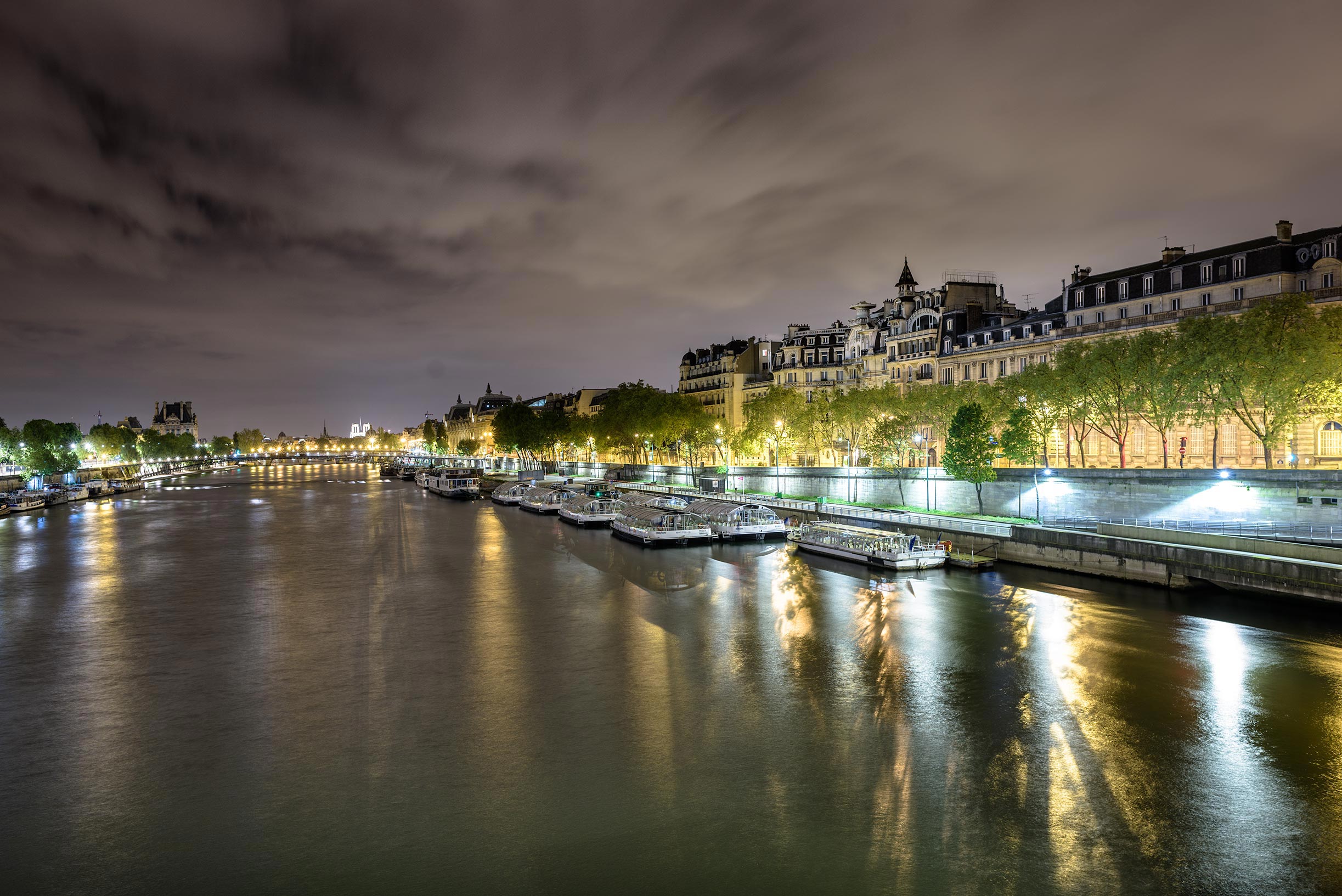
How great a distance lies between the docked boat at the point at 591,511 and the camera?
69.8 m

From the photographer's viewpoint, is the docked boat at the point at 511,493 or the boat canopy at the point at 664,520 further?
the docked boat at the point at 511,493

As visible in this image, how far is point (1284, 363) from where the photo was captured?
4594 cm

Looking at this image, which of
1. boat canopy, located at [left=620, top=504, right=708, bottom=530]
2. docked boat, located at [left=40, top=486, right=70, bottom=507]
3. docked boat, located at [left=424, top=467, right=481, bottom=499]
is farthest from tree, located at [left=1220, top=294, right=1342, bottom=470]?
docked boat, located at [left=40, top=486, right=70, bottom=507]

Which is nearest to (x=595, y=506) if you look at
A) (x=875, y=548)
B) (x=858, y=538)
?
(x=858, y=538)

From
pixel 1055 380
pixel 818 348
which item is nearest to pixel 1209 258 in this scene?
pixel 1055 380

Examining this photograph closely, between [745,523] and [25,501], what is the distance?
90.5 m

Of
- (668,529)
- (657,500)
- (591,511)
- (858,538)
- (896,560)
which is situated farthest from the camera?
(657,500)

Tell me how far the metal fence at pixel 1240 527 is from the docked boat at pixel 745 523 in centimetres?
1843

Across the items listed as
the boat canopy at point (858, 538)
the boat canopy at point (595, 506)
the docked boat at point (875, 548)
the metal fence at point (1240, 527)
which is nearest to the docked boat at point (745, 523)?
the boat canopy at point (858, 538)

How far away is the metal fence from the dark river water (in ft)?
25.0

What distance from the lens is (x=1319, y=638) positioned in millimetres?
26891

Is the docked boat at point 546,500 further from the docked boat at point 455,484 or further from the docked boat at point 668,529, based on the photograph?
the docked boat at point 668,529

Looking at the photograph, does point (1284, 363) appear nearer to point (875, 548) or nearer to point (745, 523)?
point (875, 548)

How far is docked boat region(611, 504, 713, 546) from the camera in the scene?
180ft
